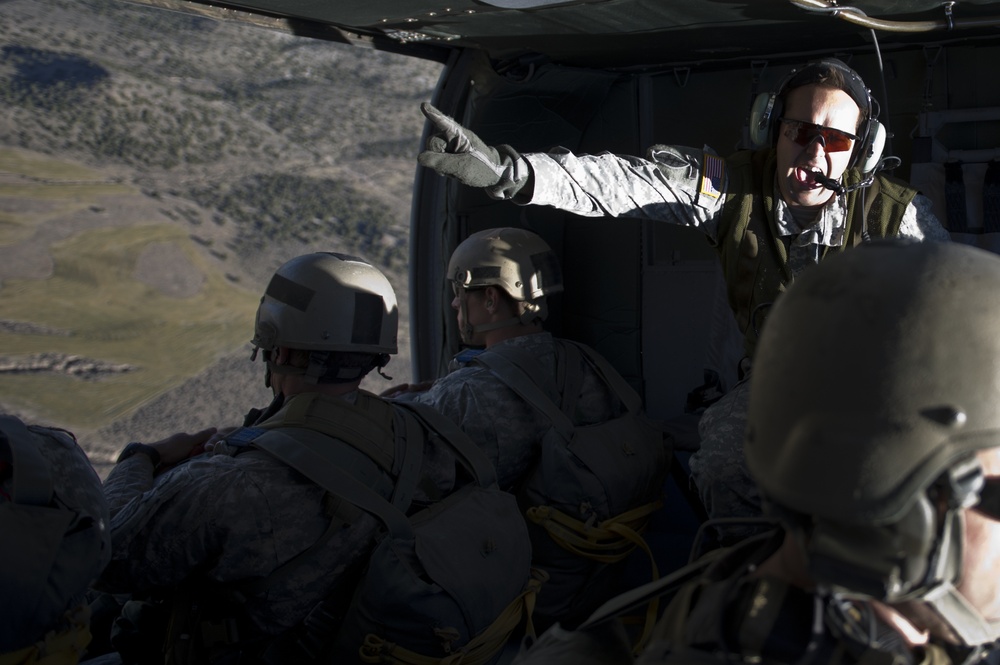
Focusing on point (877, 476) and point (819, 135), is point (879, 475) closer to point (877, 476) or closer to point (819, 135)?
point (877, 476)

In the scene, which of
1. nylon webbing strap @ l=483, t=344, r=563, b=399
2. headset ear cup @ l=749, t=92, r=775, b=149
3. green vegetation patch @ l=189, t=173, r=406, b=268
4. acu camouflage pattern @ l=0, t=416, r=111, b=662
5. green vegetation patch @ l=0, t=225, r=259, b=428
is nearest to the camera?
acu camouflage pattern @ l=0, t=416, r=111, b=662

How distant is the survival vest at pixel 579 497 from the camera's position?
10.3ft

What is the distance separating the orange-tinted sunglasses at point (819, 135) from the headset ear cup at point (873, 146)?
0.12ft

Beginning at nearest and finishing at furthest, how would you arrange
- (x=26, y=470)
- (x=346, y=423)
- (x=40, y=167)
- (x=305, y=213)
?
(x=26, y=470)
(x=346, y=423)
(x=40, y=167)
(x=305, y=213)

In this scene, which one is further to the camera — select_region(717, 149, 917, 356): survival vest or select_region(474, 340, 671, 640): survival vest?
select_region(474, 340, 671, 640): survival vest

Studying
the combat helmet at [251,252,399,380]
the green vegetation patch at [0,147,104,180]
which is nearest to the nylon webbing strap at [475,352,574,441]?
the combat helmet at [251,252,399,380]

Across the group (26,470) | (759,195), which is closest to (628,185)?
(759,195)

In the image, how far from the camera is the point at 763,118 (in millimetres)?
2836

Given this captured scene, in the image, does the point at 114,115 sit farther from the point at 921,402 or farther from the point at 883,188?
the point at 921,402

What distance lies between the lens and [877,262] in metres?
1.18

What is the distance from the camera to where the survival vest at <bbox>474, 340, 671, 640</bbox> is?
3.14 m

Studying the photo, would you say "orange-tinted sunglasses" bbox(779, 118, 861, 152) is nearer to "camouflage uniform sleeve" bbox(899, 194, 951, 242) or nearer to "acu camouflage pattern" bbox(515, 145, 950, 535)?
"acu camouflage pattern" bbox(515, 145, 950, 535)

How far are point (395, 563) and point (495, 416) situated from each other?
3.31 feet

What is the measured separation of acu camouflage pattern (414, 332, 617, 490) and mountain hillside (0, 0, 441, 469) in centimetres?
788
